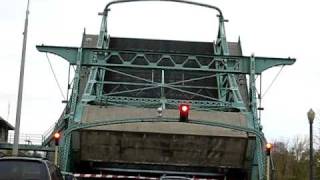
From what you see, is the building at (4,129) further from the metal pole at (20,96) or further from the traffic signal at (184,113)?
the traffic signal at (184,113)

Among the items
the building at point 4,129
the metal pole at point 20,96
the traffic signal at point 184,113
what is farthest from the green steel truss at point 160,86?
the building at point 4,129

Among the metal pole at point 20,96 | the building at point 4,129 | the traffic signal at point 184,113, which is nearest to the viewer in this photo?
the traffic signal at point 184,113

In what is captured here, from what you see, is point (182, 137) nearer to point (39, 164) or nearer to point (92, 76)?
point (92, 76)

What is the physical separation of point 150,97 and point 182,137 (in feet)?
19.6

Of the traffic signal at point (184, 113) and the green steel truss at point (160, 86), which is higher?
the green steel truss at point (160, 86)

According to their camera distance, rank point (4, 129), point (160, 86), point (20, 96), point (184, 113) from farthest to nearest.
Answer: point (4, 129)
point (160, 86)
point (20, 96)
point (184, 113)

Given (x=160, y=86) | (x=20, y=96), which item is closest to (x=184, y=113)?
(x=20, y=96)

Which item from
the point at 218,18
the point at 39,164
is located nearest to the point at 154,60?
the point at 218,18

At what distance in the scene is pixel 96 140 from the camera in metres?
28.4

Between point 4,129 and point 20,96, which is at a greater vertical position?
point 4,129

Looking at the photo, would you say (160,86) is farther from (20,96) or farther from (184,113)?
(184,113)

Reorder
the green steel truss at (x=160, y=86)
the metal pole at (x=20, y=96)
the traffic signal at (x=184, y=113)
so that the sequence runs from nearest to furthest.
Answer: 1. the traffic signal at (x=184, y=113)
2. the metal pole at (x=20, y=96)
3. the green steel truss at (x=160, y=86)

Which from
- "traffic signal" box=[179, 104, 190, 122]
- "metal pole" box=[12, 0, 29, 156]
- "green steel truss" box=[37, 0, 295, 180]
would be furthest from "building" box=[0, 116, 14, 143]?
"traffic signal" box=[179, 104, 190, 122]

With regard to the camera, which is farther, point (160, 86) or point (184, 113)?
point (160, 86)
